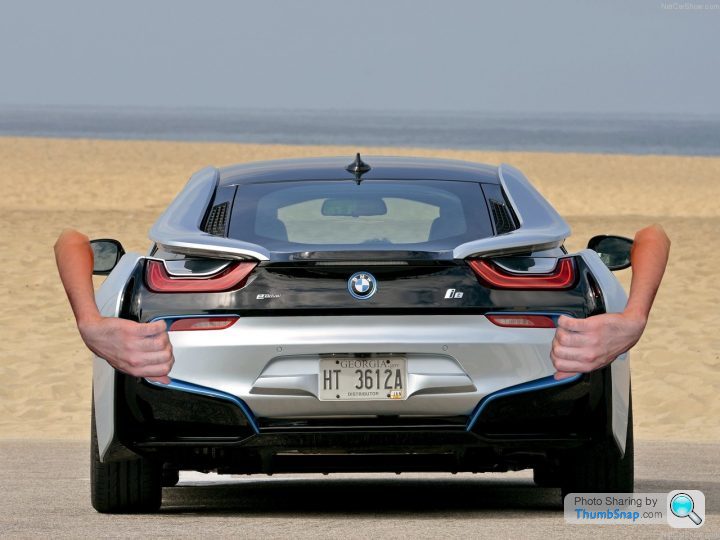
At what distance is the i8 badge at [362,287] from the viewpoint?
6.25 m

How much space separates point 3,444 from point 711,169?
135ft

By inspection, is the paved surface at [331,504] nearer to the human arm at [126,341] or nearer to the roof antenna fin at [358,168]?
the human arm at [126,341]

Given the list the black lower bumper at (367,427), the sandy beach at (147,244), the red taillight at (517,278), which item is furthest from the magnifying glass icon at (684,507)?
the sandy beach at (147,244)

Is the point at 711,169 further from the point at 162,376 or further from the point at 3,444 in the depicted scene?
the point at 162,376

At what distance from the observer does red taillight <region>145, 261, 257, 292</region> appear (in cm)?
629

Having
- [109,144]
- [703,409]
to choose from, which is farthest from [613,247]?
[109,144]

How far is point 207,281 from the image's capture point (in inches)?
249

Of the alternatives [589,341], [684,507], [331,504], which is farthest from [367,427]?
[684,507]

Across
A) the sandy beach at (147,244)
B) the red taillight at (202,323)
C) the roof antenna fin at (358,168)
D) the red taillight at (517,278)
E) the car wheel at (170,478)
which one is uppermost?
the roof antenna fin at (358,168)

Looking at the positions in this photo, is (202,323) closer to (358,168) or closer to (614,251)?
(358,168)

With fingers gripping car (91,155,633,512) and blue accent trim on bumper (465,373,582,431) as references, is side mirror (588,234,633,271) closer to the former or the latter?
fingers gripping car (91,155,633,512)

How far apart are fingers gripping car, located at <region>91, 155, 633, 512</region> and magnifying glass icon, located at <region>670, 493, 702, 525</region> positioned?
0.55m

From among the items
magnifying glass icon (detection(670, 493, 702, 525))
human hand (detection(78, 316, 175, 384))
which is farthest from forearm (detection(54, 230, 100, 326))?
magnifying glass icon (detection(670, 493, 702, 525))

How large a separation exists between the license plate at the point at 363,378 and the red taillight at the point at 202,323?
39 centimetres
